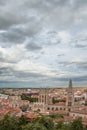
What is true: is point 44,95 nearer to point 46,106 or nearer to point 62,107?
point 46,106

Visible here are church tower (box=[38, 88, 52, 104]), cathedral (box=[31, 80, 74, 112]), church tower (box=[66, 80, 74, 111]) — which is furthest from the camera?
church tower (box=[38, 88, 52, 104])

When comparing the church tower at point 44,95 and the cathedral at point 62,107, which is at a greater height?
the church tower at point 44,95

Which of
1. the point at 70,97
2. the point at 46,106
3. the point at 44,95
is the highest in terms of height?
the point at 44,95

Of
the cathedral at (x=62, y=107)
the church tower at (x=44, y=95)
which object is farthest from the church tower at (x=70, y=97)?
the church tower at (x=44, y=95)

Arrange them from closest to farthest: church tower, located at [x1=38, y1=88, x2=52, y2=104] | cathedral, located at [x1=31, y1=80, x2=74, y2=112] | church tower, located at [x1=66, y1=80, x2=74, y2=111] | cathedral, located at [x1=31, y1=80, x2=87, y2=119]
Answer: cathedral, located at [x1=31, y1=80, x2=87, y2=119] < church tower, located at [x1=66, y1=80, x2=74, y2=111] < cathedral, located at [x1=31, y1=80, x2=74, y2=112] < church tower, located at [x1=38, y1=88, x2=52, y2=104]

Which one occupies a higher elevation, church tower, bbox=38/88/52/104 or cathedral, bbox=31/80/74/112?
church tower, bbox=38/88/52/104

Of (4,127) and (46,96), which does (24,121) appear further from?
(46,96)

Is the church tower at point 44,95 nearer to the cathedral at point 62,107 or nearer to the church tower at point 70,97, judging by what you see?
the cathedral at point 62,107

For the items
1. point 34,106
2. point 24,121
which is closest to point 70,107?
point 34,106

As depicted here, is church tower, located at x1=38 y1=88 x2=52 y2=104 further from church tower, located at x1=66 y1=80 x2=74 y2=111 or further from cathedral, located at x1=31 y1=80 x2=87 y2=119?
church tower, located at x1=66 y1=80 x2=74 y2=111

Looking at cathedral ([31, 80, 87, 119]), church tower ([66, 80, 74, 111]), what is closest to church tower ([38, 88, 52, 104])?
cathedral ([31, 80, 87, 119])

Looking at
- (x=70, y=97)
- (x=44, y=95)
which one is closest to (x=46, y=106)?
(x=44, y=95)
